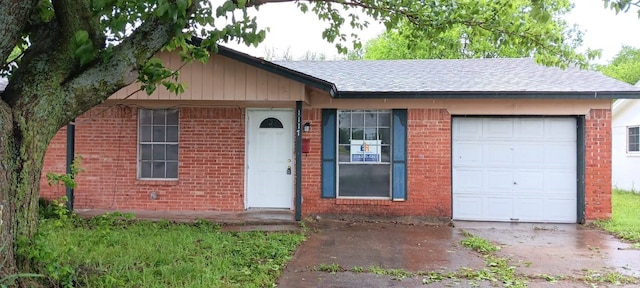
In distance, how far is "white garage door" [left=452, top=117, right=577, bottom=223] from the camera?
30.7 feet

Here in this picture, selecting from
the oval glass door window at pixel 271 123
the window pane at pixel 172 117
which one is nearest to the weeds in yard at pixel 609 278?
the oval glass door window at pixel 271 123

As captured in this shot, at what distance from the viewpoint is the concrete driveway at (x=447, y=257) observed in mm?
5293

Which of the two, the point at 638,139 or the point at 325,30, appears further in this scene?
the point at 638,139

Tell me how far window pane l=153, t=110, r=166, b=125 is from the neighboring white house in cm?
1359

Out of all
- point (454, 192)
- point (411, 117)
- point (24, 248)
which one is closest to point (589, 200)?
point (454, 192)

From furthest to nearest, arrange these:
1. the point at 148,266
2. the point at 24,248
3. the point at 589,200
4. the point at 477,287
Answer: the point at 589,200 → the point at 148,266 → the point at 477,287 → the point at 24,248

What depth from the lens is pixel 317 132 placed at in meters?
9.48

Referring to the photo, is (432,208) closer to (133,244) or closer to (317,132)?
(317,132)

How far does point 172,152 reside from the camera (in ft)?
32.0

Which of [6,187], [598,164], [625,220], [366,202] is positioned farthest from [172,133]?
[625,220]

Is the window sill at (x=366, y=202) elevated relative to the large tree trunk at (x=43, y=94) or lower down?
lower down

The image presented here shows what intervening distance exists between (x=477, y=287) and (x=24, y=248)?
448 cm

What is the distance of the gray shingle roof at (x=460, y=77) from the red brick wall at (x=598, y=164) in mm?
705

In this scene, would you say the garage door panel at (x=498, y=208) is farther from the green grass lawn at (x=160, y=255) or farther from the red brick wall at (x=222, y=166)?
the green grass lawn at (x=160, y=255)
